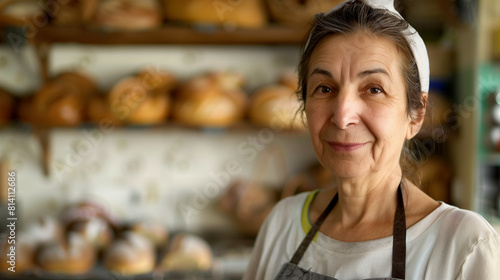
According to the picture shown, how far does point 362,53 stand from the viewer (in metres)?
0.78

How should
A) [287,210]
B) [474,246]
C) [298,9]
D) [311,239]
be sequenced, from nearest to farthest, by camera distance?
[474,246], [311,239], [287,210], [298,9]

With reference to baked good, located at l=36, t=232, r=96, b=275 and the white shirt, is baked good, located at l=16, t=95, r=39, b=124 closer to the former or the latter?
baked good, located at l=36, t=232, r=96, b=275

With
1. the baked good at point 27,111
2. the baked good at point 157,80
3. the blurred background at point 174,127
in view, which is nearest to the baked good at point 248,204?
the blurred background at point 174,127

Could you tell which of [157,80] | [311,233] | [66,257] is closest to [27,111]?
[157,80]

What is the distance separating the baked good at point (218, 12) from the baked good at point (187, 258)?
3.79 feet

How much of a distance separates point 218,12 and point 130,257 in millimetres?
1309

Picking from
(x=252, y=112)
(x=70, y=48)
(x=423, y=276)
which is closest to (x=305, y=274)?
(x=423, y=276)

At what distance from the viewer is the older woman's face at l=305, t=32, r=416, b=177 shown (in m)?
0.78

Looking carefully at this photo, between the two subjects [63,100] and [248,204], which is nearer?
[63,100]

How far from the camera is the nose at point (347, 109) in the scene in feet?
2.54

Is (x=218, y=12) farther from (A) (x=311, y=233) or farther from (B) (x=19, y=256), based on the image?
(A) (x=311, y=233)

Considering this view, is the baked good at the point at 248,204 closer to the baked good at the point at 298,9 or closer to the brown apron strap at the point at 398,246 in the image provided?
the baked good at the point at 298,9

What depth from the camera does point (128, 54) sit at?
2730mm

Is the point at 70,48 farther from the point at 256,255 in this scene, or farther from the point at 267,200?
the point at 256,255
